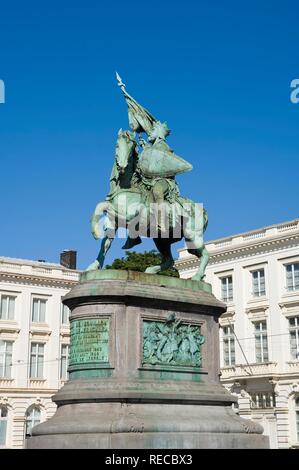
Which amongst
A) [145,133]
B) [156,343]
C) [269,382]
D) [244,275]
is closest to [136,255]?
[244,275]

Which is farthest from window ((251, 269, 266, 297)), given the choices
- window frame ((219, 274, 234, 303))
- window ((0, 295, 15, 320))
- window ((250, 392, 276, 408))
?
window ((0, 295, 15, 320))

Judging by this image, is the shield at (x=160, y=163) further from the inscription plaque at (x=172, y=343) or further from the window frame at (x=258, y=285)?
the window frame at (x=258, y=285)

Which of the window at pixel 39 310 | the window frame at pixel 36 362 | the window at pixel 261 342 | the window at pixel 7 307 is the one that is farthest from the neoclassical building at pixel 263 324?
the window at pixel 7 307

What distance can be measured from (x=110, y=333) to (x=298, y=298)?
3086 cm

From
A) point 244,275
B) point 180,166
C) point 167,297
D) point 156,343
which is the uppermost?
point 244,275

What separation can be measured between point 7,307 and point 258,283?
55.5 feet

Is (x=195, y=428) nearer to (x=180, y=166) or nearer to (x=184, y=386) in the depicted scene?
(x=184, y=386)

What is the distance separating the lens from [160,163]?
693 inches

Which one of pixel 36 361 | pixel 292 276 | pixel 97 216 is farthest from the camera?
pixel 36 361

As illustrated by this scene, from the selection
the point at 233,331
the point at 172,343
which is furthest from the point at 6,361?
the point at 172,343

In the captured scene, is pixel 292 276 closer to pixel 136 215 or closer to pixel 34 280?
pixel 34 280

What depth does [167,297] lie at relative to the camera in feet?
50.9

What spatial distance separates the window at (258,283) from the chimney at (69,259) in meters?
17.2
